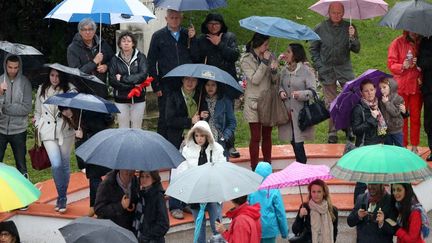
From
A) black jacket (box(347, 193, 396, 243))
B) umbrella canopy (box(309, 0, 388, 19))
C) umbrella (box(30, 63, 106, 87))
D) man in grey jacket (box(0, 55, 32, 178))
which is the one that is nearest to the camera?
black jacket (box(347, 193, 396, 243))

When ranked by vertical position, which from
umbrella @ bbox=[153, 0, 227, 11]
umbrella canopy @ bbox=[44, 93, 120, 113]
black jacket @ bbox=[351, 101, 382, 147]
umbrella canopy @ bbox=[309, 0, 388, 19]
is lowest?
black jacket @ bbox=[351, 101, 382, 147]

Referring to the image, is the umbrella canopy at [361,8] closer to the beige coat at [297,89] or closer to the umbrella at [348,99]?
the beige coat at [297,89]

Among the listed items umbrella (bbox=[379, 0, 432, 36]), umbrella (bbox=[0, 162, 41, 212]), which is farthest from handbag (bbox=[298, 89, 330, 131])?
umbrella (bbox=[0, 162, 41, 212])

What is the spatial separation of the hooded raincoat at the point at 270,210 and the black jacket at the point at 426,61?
376 centimetres

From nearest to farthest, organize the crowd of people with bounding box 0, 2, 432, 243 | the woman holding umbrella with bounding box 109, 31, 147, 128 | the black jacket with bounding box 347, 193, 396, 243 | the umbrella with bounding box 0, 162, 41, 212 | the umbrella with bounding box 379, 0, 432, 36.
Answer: the umbrella with bounding box 0, 162, 41, 212 < the crowd of people with bounding box 0, 2, 432, 243 < the black jacket with bounding box 347, 193, 396, 243 < the woman holding umbrella with bounding box 109, 31, 147, 128 < the umbrella with bounding box 379, 0, 432, 36

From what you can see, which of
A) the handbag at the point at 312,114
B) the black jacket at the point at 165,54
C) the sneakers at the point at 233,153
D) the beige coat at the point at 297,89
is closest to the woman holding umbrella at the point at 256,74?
the beige coat at the point at 297,89

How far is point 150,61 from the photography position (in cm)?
1325

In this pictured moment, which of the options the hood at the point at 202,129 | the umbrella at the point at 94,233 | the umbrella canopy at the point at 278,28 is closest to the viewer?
the umbrella at the point at 94,233

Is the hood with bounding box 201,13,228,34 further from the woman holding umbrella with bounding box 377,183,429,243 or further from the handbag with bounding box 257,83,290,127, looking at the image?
the woman holding umbrella with bounding box 377,183,429,243

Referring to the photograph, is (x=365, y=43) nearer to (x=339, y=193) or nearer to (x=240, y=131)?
(x=240, y=131)

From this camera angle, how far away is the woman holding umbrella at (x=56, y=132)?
38.9 ft

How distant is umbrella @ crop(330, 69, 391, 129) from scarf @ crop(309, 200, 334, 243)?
6.32 feet

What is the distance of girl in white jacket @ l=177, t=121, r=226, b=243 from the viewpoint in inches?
447

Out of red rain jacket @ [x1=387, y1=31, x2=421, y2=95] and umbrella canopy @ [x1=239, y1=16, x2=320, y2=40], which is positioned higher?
umbrella canopy @ [x1=239, y1=16, x2=320, y2=40]
